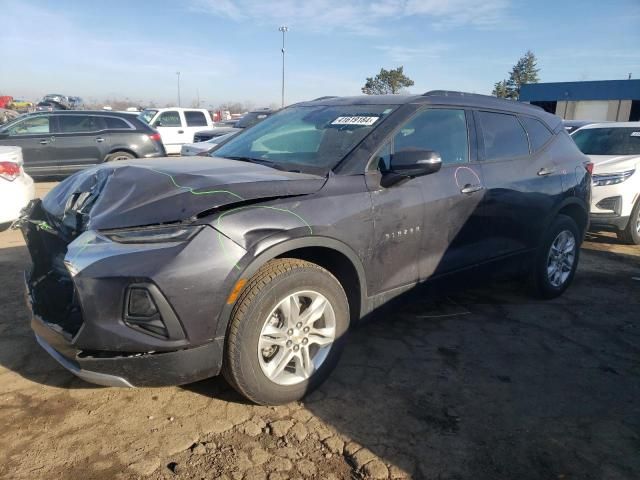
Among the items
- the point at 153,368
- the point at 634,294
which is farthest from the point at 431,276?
the point at 634,294

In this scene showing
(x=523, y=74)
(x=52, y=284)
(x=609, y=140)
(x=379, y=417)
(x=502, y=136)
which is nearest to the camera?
(x=379, y=417)

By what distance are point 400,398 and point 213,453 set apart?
114 cm

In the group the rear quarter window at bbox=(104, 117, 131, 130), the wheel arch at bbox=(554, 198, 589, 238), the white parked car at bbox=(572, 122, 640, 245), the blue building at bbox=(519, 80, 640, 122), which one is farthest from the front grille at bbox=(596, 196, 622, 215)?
the blue building at bbox=(519, 80, 640, 122)

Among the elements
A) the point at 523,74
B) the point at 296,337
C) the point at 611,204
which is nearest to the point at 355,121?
the point at 296,337

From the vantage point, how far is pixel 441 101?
3.67m

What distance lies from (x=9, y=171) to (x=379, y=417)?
A: 5371 mm

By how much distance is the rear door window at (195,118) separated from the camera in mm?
16812

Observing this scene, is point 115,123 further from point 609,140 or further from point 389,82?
point 389,82

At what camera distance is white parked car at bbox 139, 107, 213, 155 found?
16.4m

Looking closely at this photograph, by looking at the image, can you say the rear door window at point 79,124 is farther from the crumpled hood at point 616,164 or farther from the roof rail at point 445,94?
the crumpled hood at point 616,164

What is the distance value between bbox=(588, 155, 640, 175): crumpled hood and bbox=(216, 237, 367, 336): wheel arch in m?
5.40

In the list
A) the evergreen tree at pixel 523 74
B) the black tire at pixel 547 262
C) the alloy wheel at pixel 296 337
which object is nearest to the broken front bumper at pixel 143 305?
the alloy wheel at pixel 296 337

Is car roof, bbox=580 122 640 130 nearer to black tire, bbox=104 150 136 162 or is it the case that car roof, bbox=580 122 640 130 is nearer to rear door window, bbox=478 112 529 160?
rear door window, bbox=478 112 529 160

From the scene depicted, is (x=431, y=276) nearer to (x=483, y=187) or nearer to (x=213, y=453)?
(x=483, y=187)
